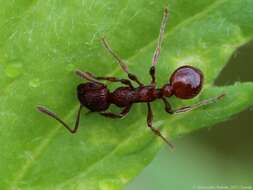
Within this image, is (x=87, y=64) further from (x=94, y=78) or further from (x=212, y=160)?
(x=212, y=160)

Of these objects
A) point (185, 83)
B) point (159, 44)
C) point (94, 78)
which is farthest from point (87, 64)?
point (185, 83)

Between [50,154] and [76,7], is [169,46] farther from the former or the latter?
[50,154]

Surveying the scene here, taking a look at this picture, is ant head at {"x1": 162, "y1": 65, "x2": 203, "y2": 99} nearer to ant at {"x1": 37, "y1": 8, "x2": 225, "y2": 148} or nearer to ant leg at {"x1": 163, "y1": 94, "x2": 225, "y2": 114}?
ant at {"x1": 37, "y1": 8, "x2": 225, "y2": 148}

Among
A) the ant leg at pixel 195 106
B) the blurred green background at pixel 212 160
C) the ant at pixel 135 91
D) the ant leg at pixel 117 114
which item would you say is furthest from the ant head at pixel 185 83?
the blurred green background at pixel 212 160

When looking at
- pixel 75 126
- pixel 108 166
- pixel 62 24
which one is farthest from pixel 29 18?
pixel 108 166

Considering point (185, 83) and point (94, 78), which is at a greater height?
point (94, 78)

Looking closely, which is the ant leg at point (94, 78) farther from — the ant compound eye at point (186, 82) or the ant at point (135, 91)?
the ant compound eye at point (186, 82)
